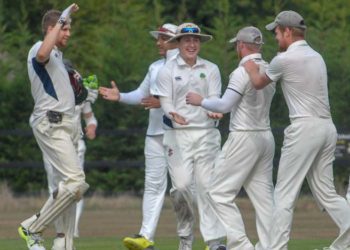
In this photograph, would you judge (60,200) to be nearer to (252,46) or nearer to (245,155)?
(245,155)

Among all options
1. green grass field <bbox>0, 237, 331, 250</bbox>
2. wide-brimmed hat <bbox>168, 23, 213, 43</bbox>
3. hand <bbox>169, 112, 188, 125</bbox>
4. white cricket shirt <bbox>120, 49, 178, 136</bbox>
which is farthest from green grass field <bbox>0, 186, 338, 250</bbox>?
wide-brimmed hat <bbox>168, 23, 213, 43</bbox>

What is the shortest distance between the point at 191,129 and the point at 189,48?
2.74 feet

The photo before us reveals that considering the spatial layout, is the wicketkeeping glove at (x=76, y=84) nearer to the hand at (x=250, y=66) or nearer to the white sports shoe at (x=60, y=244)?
the white sports shoe at (x=60, y=244)

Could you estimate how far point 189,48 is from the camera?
17219 millimetres

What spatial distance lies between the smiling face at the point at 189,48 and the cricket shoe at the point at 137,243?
2.00m

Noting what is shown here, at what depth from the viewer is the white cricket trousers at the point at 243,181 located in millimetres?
16234

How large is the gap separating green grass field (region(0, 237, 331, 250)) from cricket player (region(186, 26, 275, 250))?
Answer: 6.61 ft

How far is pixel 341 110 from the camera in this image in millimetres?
28562

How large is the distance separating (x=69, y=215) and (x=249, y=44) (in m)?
2.54

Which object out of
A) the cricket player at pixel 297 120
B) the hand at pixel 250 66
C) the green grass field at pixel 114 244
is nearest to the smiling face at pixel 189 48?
the hand at pixel 250 66

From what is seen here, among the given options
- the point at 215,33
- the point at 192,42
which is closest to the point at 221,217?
the point at 192,42

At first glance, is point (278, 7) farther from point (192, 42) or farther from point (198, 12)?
point (192, 42)

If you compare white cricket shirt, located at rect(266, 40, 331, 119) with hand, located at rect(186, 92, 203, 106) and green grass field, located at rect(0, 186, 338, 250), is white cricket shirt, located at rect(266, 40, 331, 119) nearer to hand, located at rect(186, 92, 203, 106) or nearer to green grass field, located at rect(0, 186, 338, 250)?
hand, located at rect(186, 92, 203, 106)

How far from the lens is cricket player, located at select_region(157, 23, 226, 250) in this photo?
55.7ft
